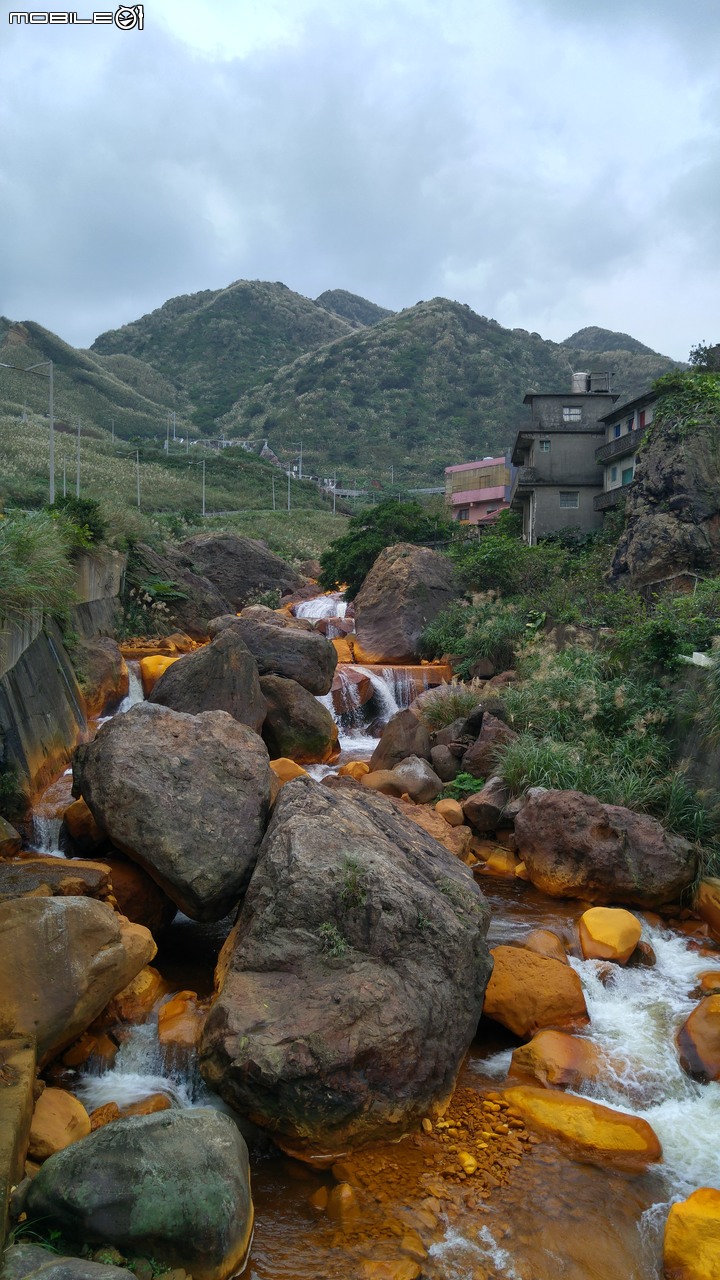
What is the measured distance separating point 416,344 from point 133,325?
51.9 m

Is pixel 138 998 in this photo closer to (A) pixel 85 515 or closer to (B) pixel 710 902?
(B) pixel 710 902

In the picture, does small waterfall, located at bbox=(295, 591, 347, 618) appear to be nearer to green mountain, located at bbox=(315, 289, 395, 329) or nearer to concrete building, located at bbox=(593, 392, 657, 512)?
concrete building, located at bbox=(593, 392, 657, 512)

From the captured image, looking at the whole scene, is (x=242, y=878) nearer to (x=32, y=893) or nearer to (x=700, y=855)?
(x=32, y=893)

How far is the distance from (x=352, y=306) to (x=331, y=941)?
16853cm

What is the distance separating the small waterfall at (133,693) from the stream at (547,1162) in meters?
5.24

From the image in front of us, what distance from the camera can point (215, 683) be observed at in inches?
455

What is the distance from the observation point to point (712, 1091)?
19.4ft

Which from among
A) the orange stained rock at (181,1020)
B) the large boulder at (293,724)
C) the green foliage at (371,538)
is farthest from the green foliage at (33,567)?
the green foliage at (371,538)

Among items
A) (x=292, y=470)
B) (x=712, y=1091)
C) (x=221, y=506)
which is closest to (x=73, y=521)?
(x=712, y=1091)

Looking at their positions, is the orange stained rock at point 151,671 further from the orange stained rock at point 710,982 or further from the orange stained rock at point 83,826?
the orange stained rock at point 710,982

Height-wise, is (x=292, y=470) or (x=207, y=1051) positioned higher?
(x=292, y=470)

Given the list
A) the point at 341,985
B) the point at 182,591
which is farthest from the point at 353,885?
the point at 182,591

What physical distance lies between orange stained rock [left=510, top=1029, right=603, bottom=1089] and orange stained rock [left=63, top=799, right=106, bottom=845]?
4.40 meters

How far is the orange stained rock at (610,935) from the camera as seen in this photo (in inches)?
300
